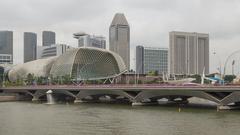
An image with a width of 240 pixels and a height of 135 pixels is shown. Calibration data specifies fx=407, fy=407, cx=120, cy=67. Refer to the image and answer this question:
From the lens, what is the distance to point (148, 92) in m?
91.2

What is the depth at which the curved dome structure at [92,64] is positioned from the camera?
18800 centimetres

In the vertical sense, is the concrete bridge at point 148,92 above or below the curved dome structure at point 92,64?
below

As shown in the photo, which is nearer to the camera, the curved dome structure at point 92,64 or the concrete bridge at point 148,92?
the concrete bridge at point 148,92

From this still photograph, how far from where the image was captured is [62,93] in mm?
123625

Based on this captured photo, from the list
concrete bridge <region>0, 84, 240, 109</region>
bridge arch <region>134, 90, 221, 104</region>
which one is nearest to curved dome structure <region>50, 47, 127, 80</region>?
concrete bridge <region>0, 84, 240, 109</region>

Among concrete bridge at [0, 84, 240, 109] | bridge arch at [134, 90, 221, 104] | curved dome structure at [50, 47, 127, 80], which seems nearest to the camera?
concrete bridge at [0, 84, 240, 109]

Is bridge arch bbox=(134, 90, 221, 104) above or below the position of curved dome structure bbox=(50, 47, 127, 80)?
below

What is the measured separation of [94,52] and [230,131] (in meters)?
147

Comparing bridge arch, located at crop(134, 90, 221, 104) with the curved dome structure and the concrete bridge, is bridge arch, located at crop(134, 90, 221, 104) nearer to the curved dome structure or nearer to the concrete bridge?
the concrete bridge

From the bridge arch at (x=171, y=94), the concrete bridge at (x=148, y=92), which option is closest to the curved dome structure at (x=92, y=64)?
the concrete bridge at (x=148, y=92)

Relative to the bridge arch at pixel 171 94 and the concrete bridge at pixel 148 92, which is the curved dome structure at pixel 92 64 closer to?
the concrete bridge at pixel 148 92

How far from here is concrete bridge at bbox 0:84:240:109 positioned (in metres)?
74.8

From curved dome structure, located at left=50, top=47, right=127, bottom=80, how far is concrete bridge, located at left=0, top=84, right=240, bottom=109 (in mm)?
50843

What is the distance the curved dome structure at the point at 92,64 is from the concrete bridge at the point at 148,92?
50.8m
